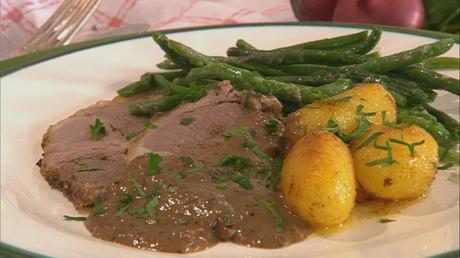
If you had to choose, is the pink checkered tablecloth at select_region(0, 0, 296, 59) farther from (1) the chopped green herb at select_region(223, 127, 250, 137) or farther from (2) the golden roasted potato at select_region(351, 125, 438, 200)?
(2) the golden roasted potato at select_region(351, 125, 438, 200)

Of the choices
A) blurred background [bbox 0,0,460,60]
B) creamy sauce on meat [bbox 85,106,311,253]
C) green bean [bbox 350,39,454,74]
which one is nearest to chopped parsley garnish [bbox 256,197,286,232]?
creamy sauce on meat [bbox 85,106,311,253]

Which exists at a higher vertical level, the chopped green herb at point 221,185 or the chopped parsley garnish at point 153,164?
the chopped parsley garnish at point 153,164

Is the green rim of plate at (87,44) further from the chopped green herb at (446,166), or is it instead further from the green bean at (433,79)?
the chopped green herb at (446,166)

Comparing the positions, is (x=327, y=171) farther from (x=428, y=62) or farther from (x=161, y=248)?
(x=428, y=62)

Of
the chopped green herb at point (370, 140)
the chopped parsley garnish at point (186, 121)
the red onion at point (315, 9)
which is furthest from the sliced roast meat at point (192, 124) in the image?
the red onion at point (315, 9)

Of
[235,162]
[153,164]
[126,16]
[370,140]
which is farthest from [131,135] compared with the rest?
[126,16]

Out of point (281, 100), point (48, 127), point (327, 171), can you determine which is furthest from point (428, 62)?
point (48, 127)
